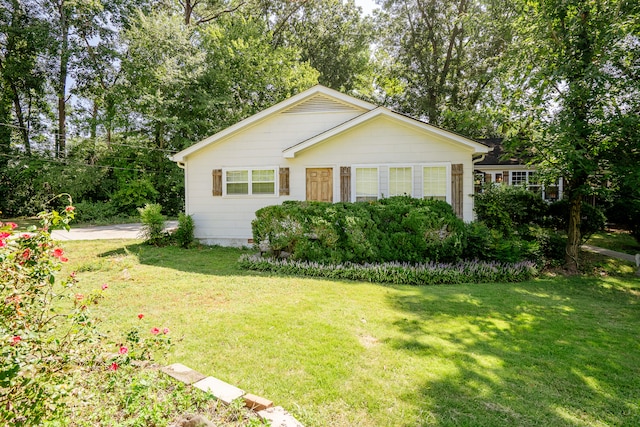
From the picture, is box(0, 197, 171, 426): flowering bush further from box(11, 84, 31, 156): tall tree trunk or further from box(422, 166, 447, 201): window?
box(11, 84, 31, 156): tall tree trunk

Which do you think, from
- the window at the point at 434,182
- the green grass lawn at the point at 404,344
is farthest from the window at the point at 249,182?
the window at the point at 434,182

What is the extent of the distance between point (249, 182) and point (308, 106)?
3.38m

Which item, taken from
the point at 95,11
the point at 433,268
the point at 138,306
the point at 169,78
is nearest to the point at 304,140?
the point at 433,268

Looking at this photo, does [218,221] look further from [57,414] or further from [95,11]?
[95,11]

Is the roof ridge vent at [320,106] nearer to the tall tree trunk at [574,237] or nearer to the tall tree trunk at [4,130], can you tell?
the tall tree trunk at [574,237]

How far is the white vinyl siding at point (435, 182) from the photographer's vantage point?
9.96 meters

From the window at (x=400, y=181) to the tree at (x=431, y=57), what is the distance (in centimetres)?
1440

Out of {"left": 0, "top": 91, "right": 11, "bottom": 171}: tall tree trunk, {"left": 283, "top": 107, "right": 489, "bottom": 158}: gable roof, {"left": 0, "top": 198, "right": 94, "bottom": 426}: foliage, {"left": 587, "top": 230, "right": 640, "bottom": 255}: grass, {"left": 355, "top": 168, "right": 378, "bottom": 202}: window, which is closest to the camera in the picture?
{"left": 0, "top": 198, "right": 94, "bottom": 426}: foliage

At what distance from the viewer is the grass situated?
11812mm

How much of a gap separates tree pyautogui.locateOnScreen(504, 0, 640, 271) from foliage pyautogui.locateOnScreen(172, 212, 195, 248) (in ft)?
34.3

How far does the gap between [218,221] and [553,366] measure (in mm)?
10155

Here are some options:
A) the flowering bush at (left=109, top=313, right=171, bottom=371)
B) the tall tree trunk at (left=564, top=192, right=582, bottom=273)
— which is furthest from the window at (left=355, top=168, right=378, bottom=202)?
the flowering bush at (left=109, top=313, right=171, bottom=371)

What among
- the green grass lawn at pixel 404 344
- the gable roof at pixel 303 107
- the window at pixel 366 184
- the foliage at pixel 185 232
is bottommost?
the green grass lawn at pixel 404 344

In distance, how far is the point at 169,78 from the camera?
19828 millimetres
